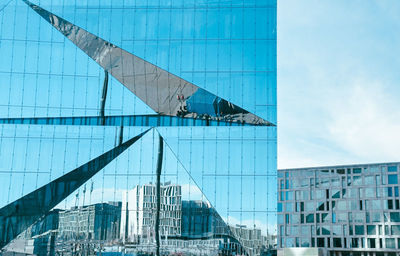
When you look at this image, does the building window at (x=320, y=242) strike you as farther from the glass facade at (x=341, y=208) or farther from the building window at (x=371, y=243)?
the building window at (x=371, y=243)

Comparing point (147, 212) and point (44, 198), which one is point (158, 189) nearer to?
point (147, 212)

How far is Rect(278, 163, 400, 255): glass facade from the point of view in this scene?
86500 millimetres

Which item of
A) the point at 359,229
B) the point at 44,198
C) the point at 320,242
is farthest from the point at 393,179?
the point at 44,198

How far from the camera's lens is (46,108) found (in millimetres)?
30625

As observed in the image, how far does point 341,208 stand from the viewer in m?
89.7

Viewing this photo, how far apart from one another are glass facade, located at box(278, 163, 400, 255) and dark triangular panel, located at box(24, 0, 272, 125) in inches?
2560

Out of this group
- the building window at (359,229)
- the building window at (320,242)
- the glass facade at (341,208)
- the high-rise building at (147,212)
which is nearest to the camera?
the high-rise building at (147,212)

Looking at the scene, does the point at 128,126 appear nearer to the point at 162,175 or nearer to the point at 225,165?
the point at 162,175

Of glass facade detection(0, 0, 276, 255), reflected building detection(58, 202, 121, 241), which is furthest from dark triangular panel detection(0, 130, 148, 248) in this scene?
reflected building detection(58, 202, 121, 241)

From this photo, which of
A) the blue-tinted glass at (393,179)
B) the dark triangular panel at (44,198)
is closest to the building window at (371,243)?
the blue-tinted glass at (393,179)

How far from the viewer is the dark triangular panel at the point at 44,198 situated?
96.5 feet

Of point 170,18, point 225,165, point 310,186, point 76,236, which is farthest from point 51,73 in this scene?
point 310,186

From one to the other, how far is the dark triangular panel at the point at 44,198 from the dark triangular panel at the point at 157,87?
250cm

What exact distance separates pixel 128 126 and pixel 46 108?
5.09m
